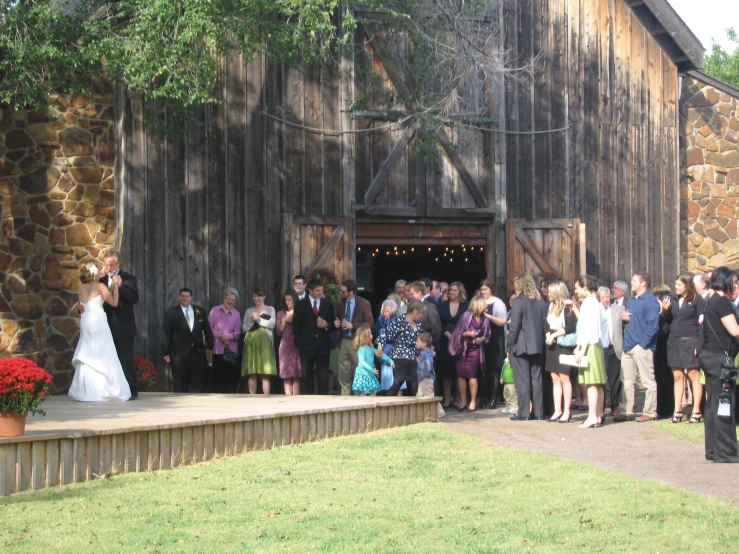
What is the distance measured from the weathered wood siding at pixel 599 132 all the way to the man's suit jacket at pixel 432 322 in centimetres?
371

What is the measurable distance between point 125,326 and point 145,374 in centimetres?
149

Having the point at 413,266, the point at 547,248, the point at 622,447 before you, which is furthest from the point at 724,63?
the point at 622,447

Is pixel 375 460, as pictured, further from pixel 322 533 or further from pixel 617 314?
pixel 617 314

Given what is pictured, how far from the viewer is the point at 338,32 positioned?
16656 mm

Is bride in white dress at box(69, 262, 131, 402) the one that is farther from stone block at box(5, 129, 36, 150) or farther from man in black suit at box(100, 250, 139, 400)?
stone block at box(5, 129, 36, 150)

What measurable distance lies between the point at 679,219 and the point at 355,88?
640 cm

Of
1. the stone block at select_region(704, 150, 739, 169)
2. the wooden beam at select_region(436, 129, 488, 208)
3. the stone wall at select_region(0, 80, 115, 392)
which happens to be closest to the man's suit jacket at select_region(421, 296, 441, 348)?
the wooden beam at select_region(436, 129, 488, 208)


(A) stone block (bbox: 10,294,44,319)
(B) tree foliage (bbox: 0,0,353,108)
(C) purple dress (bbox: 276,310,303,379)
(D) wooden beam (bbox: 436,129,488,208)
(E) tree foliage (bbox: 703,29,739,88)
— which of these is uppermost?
(E) tree foliage (bbox: 703,29,739,88)

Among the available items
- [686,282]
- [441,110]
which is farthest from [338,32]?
[686,282]

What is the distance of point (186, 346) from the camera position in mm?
14914

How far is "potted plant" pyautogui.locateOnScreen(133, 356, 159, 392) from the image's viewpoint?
14.6 m

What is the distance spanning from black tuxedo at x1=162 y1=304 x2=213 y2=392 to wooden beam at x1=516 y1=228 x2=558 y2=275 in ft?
16.5

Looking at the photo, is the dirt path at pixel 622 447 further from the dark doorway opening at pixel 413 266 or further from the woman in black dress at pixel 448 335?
the dark doorway opening at pixel 413 266

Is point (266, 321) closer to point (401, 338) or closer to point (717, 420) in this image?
point (401, 338)
